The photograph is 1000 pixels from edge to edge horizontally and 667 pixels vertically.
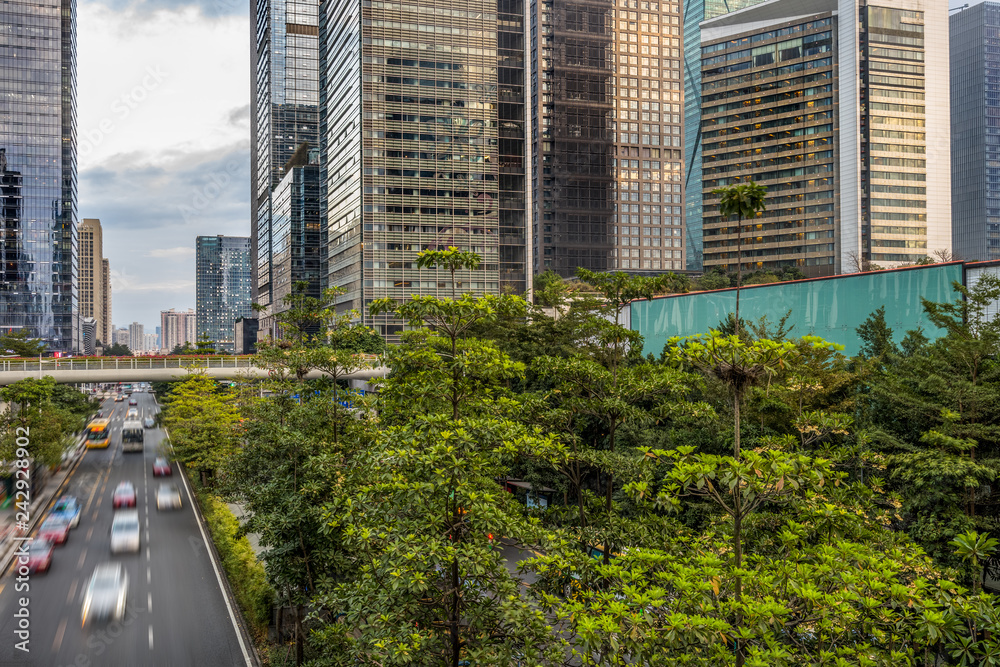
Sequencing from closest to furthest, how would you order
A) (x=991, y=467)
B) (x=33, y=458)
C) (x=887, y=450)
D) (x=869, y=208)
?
(x=991, y=467) → (x=887, y=450) → (x=33, y=458) → (x=869, y=208)

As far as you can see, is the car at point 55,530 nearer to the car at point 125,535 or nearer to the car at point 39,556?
the car at point 39,556

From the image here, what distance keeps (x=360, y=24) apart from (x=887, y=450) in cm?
8724

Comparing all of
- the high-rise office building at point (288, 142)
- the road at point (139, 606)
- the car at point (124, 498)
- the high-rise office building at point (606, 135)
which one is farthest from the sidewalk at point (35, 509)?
the high-rise office building at point (606, 135)

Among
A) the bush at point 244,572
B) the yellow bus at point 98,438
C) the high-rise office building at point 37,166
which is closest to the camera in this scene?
the bush at point 244,572

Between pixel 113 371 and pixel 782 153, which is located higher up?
pixel 782 153

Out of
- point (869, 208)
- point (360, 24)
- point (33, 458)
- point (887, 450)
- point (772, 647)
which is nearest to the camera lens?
point (772, 647)

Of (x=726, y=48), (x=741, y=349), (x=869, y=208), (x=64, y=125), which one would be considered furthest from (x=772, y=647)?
(x=64, y=125)

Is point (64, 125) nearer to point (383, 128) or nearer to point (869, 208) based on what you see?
point (383, 128)

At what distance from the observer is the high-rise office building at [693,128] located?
165 meters

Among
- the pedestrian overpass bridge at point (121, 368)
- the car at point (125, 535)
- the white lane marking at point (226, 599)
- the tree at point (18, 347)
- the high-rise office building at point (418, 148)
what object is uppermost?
the high-rise office building at point (418, 148)

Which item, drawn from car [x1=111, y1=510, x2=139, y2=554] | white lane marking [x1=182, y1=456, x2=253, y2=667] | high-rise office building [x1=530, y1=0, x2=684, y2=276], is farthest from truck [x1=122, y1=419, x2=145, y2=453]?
high-rise office building [x1=530, y1=0, x2=684, y2=276]

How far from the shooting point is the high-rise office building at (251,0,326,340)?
13600 centimetres

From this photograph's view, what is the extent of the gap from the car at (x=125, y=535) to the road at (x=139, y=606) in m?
0.53

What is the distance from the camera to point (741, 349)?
823 centimetres
